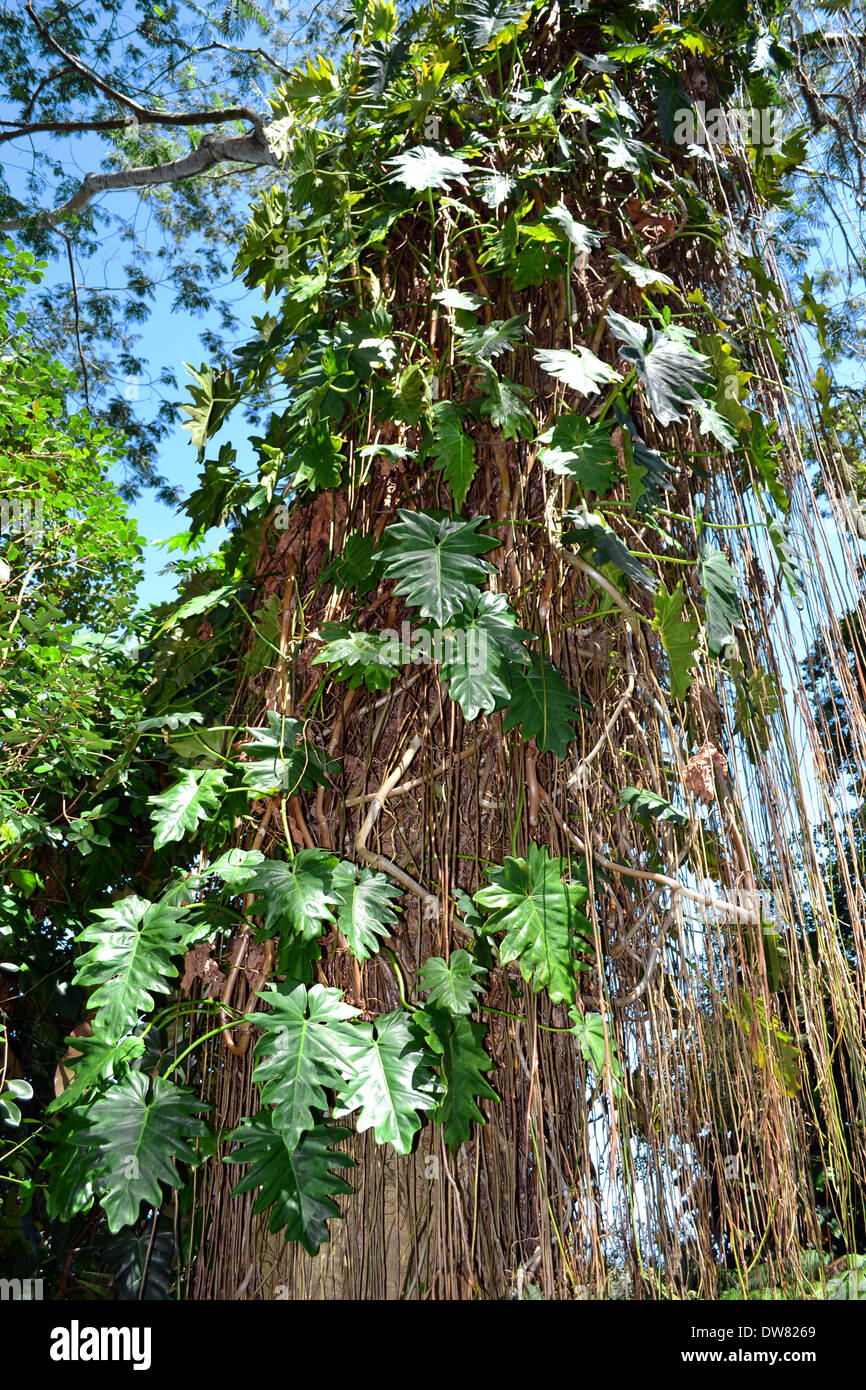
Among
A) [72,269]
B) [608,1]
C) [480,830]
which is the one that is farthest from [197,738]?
[72,269]

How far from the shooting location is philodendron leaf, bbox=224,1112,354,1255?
98 centimetres

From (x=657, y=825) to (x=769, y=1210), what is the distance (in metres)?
0.45

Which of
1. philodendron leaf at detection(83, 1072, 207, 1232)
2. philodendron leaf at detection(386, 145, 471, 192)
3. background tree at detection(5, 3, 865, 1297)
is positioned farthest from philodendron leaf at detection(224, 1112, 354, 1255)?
philodendron leaf at detection(386, 145, 471, 192)

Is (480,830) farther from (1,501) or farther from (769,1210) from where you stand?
(1,501)

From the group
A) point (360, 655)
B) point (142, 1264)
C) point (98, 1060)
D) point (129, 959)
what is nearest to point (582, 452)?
point (360, 655)

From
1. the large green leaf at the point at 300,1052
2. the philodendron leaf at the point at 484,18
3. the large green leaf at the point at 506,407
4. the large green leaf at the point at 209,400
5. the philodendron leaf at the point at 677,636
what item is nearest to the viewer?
the large green leaf at the point at 300,1052

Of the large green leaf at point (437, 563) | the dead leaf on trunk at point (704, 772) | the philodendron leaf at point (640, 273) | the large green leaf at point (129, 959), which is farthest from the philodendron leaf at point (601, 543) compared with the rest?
the large green leaf at point (129, 959)

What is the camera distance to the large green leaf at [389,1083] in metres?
0.97

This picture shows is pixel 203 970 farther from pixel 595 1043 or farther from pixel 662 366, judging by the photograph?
pixel 662 366

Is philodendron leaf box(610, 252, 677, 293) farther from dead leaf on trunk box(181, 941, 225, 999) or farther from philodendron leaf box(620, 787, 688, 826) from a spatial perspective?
dead leaf on trunk box(181, 941, 225, 999)

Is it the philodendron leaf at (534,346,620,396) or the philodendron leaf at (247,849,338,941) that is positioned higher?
the philodendron leaf at (534,346,620,396)

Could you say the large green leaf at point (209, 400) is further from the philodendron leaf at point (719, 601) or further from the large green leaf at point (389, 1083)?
the large green leaf at point (389, 1083)

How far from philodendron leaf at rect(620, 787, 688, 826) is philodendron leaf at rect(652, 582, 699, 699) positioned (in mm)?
139

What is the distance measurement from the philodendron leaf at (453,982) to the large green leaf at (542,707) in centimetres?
26
